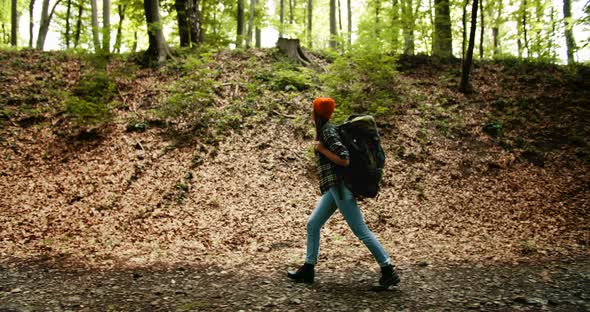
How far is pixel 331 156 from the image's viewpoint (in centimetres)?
393

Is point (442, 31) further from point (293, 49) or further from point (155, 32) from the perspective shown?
point (155, 32)

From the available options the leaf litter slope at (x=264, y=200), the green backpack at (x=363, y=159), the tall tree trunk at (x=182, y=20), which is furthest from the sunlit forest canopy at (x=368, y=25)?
the green backpack at (x=363, y=159)

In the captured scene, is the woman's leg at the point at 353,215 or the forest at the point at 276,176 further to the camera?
the forest at the point at 276,176

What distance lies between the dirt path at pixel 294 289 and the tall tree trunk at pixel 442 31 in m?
10.5

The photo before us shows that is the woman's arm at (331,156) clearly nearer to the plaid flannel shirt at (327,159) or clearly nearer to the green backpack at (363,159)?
the plaid flannel shirt at (327,159)

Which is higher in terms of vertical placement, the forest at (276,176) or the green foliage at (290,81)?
the green foliage at (290,81)

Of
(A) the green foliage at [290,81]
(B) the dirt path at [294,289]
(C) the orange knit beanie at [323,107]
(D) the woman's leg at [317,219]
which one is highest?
(A) the green foliage at [290,81]

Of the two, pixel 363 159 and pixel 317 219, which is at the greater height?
pixel 363 159

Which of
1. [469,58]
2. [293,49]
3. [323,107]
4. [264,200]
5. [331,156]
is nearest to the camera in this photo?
[331,156]

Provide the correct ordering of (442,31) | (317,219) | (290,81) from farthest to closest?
(442,31), (290,81), (317,219)

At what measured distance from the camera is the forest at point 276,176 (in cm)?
450

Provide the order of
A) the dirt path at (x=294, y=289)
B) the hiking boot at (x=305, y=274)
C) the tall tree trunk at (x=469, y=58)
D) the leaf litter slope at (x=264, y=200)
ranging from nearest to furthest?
the dirt path at (x=294, y=289) → the hiking boot at (x=305, y=274) → the leaf litter slope at (x=264, y=200) → the tall tree trunk at (x=469, y=58)

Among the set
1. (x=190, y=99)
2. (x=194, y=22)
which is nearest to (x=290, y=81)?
(x=190, y=99)

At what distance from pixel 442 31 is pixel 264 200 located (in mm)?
10301
